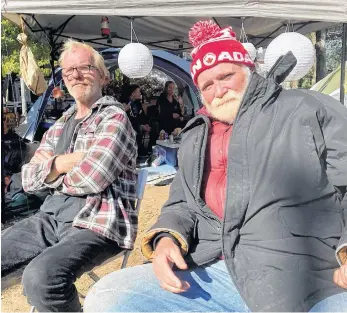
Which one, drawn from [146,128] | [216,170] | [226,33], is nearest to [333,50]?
[146,128]

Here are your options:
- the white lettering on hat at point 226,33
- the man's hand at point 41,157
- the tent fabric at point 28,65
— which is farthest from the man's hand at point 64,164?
the tent fabric at point 28,65

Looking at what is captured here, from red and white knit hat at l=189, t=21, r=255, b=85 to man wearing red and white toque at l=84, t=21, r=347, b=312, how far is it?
129 mm

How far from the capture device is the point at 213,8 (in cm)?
389

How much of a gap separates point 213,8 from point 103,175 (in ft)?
8.02

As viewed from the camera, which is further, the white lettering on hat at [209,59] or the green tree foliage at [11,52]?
the green tree foliage at [11,52]

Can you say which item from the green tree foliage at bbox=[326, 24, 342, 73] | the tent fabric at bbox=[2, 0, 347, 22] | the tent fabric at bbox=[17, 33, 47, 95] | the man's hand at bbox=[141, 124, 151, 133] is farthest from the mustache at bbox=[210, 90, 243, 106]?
the green tree foliage at bbox=[326, 24, 342, 73]

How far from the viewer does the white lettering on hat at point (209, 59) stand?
1.70 meters

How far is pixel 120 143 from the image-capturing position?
7.06ft

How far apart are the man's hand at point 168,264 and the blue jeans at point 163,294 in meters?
0.09

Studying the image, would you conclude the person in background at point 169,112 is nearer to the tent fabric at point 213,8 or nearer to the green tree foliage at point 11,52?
the tent fabric at point 213,8

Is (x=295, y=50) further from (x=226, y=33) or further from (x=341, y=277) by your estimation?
(x=341, y=277)

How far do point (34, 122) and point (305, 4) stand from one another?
22.3 ft

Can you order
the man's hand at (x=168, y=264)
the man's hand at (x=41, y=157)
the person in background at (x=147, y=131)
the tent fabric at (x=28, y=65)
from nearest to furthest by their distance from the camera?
the man's hand at (x=168, y=264)
the man's hand at (x=41, y=157)
the tent fabric at (x=28, y=65)
the person in background at (x=147, y=131)

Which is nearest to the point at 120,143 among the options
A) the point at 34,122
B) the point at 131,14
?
the point at 131,14
